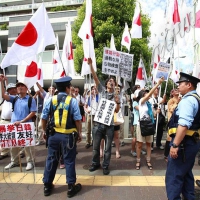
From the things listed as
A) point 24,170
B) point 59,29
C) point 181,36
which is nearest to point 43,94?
point 24,170

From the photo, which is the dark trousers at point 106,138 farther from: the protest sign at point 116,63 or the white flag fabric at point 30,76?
the white flag fabric at point 30,76

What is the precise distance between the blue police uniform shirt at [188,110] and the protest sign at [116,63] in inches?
101

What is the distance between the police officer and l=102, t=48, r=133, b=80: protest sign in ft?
5.39

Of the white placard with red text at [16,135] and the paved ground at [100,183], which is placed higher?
the white placard with red text at [16,135]

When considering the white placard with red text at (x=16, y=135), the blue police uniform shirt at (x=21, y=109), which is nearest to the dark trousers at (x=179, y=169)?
the white placard with red text at (x=16, y=135)

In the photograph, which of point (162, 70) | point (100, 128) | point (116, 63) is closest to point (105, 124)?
point (100, 128)

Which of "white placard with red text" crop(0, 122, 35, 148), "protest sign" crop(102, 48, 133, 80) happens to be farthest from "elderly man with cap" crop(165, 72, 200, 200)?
"white placard with red text" crop(0, 122, 35, 148)

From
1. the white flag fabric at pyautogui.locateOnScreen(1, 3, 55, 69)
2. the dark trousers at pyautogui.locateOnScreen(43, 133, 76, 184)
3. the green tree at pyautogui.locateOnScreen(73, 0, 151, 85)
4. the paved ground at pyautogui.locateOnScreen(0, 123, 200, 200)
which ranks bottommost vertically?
the paved ground at pyautogui.locateOnScreen(0, 123, 200, 200)

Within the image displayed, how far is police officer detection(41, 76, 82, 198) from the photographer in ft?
10.8

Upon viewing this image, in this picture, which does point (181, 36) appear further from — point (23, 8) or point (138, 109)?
point (23, 8)

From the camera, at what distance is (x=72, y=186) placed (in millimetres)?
3293

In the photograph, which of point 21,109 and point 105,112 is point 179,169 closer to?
point 105,112

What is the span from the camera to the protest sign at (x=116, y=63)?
479 cm

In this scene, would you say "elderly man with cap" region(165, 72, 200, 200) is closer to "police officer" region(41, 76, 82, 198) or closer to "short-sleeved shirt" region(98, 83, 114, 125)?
"police officer" region(41, 76, 82, 198)
